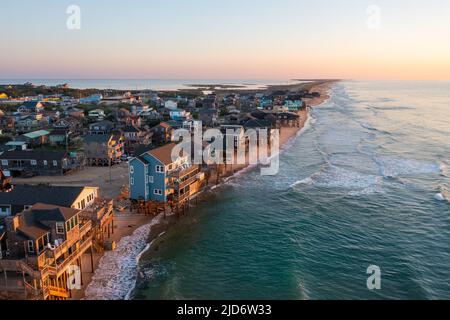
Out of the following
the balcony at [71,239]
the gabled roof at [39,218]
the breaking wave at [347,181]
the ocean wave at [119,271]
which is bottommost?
the ocean wave at [119,271]

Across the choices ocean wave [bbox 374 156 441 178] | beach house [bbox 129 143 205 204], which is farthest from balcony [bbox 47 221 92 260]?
ocean wave [bbox 374 156 441 178]

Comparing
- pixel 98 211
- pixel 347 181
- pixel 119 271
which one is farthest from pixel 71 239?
pixel 347 181

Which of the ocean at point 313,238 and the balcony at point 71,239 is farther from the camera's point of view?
the ocean at point 313,238

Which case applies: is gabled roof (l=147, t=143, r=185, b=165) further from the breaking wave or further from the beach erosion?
the breaking wave

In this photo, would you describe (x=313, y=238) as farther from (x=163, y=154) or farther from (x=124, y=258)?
(x=163, y=154)

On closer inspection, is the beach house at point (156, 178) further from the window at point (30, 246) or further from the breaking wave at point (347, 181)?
the breaking wave at point (347, 181)

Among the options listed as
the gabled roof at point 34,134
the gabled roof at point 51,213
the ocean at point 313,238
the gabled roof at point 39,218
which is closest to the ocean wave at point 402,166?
the ocean at point 313,238

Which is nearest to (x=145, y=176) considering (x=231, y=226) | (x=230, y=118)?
(x=231, y=226)
